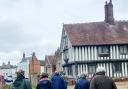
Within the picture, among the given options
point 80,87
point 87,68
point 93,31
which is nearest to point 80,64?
point 87,68

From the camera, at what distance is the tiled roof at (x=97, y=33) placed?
59.0m

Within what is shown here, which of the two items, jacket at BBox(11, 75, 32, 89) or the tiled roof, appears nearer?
jacket at BBox(11, 75, 32, 89)

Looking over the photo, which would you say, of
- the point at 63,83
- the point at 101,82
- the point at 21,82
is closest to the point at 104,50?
the point at 63,83

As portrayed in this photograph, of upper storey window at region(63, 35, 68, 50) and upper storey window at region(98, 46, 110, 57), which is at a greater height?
upper storey window at region(63, 35, 68, 50)

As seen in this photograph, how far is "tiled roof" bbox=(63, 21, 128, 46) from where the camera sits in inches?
2322

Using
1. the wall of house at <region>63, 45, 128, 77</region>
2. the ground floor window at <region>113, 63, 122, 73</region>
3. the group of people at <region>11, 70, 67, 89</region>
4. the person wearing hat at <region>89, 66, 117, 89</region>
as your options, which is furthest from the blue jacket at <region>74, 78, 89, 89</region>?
the ground floor window at <region>113, 63, 122, 73</region>

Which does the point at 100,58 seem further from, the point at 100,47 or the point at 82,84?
the point at 82,84

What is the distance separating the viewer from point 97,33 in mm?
59938

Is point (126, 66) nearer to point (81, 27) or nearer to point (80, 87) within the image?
point (81, 27)

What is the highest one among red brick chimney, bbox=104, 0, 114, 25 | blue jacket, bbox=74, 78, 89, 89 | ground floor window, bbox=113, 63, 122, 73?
red brick chimney, bbox=104, 0, 114, 25

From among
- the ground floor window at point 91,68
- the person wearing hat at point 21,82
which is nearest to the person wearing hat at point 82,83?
the person wearing hat at point 21,82

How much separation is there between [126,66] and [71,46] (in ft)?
22.9

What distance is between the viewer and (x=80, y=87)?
65.2 feet

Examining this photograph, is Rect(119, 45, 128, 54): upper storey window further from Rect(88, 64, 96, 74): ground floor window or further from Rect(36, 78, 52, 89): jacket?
Rect(36, 78, 52, 89): jacket
